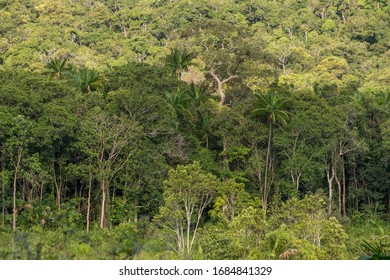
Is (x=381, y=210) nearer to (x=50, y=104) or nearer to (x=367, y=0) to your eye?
(x=50, y=104)

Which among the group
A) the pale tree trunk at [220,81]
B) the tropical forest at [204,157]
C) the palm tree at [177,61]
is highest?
the palm tree at [177,61]

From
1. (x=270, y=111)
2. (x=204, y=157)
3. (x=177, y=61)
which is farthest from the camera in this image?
(x=177, y=61)

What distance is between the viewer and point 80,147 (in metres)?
33.7

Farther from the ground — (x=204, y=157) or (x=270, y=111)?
(x=270, y=111)

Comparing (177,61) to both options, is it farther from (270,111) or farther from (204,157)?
(270,111)

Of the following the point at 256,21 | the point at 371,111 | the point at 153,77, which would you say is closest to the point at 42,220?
the point at 153,77

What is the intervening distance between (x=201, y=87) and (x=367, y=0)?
6317 centimetres

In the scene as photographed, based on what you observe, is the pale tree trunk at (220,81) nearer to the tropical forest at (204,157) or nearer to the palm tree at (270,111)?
the tropical forest at (204,157)

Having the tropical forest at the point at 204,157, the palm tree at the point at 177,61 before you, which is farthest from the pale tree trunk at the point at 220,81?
the palm tree at the point at 177,61

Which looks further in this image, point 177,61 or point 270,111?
point 177,61

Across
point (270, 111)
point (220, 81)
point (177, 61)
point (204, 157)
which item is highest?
point (177, 61)

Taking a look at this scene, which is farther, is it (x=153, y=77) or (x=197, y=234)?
(x=153, y=77)

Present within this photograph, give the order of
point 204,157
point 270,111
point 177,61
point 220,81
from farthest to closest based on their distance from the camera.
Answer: point 220,81, point 177,61, point 204,157, point 270,111

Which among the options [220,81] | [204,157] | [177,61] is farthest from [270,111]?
[177,61]
